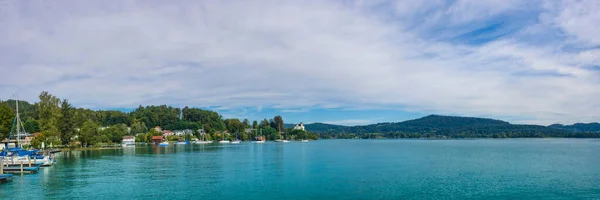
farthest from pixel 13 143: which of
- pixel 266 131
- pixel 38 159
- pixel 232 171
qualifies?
pixel 266 131

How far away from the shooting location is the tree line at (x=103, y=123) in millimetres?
87125

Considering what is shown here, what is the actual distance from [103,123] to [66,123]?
79226mm

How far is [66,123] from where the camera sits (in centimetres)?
8762

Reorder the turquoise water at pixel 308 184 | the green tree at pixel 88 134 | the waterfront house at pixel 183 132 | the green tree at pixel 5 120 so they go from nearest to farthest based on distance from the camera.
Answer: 1. the turquoise water at pixel 308 184
2. the green tree at pixel 5 120
3. the green tree at pixel 88 134
4. the waterfront house at pixel 183 132

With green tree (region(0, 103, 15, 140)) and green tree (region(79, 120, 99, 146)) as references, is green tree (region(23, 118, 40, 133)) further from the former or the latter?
green tree (region(0, 103, 15, 140))

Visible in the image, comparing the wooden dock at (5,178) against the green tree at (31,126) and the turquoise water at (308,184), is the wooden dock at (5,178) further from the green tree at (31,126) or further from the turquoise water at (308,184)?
the green tree at (31,126)

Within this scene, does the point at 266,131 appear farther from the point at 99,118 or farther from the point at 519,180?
the point at 519,180

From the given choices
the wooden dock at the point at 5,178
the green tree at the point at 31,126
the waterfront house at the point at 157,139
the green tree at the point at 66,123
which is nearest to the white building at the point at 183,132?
the waterfront house at the point at 157,139

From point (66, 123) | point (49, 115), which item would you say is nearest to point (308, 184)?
point (66, 123)

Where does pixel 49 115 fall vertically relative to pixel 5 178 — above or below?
above

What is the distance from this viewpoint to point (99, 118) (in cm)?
15975

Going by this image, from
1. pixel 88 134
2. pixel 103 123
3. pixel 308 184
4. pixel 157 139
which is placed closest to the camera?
pixel 308 184

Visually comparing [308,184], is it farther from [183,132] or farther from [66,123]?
[183,132]

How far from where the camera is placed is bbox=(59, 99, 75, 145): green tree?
87.4 m
